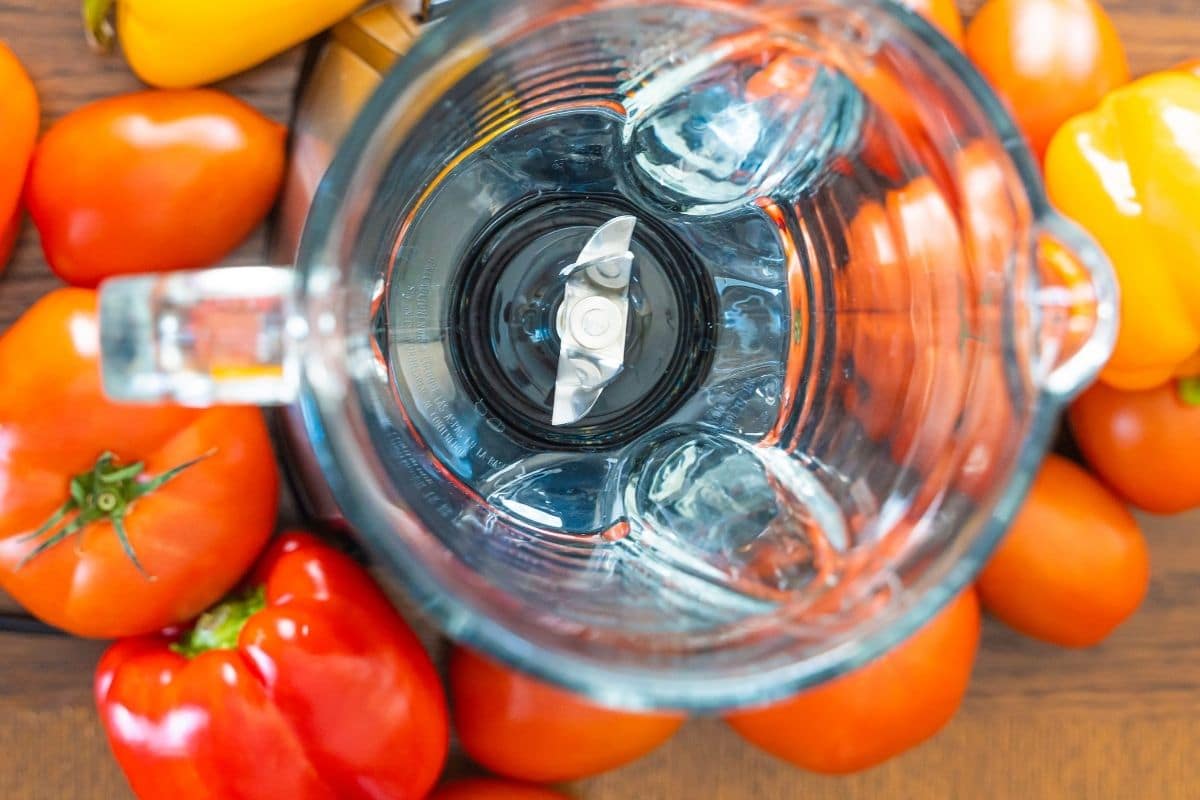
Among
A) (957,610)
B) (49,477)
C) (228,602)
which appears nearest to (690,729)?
(957,610)

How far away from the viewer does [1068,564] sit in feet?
1.82

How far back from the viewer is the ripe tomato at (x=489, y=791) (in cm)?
55

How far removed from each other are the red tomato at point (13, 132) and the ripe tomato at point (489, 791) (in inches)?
14.8

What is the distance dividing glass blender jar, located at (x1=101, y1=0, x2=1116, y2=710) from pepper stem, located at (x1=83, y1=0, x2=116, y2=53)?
15cm

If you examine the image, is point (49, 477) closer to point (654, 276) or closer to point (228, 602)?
point (228, 602)

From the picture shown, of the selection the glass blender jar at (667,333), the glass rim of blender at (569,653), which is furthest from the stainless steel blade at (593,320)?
the glass rim of blender at (569,653)

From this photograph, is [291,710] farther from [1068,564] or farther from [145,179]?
[1068,564]

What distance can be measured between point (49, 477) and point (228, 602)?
0.11 meters

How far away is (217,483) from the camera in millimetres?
500

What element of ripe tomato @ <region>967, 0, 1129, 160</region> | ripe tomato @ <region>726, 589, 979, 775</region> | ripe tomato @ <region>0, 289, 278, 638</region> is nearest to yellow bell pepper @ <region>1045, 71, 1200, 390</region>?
ripe tomato @ <region>967, 0, 1129, 160</region>

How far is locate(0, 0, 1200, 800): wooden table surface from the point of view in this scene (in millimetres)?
563

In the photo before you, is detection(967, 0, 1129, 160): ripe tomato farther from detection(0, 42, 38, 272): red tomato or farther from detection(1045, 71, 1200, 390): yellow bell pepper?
detection(0, 42, 38, 272): red tomato

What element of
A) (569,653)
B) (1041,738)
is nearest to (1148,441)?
(1041,738)

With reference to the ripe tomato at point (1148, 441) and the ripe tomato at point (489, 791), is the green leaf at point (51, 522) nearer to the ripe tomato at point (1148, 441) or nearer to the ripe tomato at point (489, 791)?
the ripe tomato at point (489, 791)
